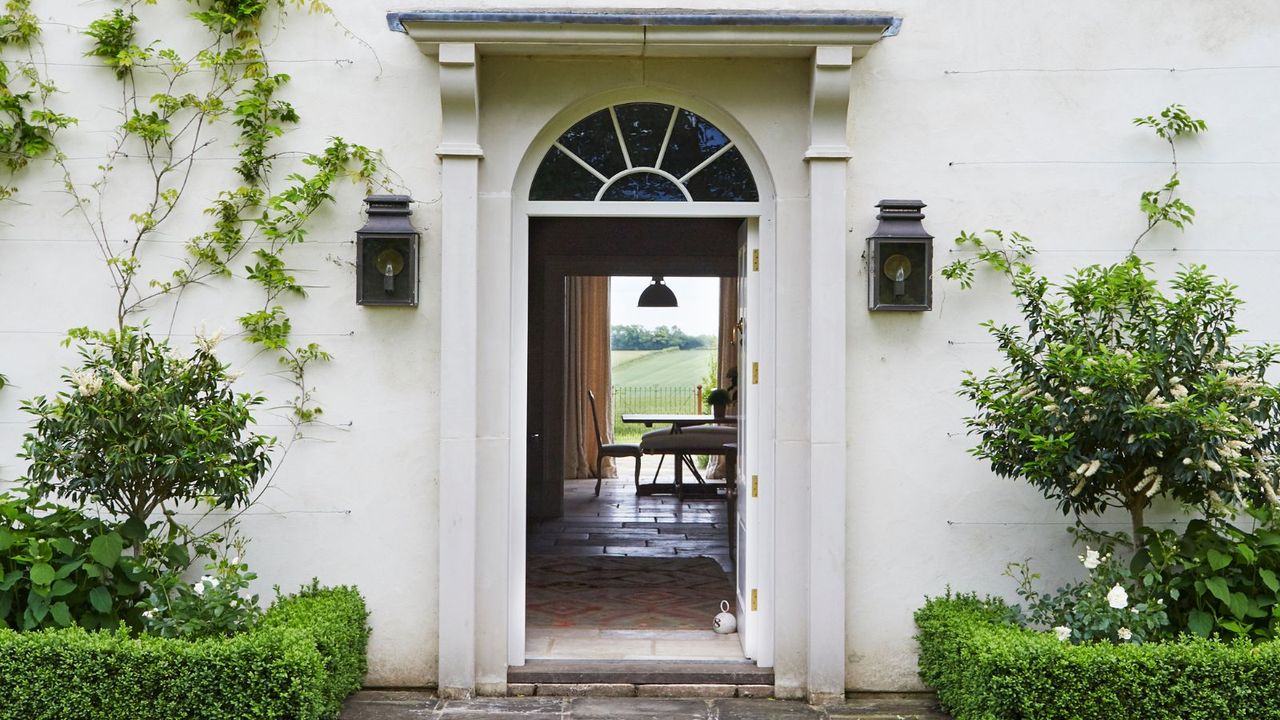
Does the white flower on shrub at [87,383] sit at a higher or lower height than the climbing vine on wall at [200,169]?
lower

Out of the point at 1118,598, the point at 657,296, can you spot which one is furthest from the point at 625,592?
the point at 657,296

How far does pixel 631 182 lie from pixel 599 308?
8777mm

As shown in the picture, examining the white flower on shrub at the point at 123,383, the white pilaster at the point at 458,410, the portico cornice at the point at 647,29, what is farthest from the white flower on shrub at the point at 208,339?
the portico cornice at the point at 647,29

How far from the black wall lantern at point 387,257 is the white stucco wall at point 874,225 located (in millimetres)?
117

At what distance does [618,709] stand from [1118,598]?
6.79 ft

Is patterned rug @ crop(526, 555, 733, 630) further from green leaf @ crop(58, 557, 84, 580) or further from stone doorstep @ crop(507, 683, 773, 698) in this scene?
green leaf @ crop(58, 557, 84, 580)

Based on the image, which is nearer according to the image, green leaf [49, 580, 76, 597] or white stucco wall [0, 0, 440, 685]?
green leaf [49, 580, 76, 597]

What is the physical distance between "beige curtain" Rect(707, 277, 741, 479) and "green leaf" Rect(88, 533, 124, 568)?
359 inches

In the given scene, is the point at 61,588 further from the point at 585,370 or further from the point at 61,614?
the point at 585,370

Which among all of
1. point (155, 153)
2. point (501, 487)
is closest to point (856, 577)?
point (501, 487)

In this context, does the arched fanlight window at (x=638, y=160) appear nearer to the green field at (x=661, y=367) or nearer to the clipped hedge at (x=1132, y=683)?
the clipped hedge at (x=1132, y=683)

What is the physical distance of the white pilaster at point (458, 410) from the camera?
4.59 metres

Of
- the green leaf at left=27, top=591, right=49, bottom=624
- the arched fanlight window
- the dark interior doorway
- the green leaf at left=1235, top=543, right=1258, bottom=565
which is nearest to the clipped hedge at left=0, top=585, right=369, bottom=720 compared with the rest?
the green leaf at left=27, top=591, right=49, bottom=624

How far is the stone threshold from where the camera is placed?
4.69m
